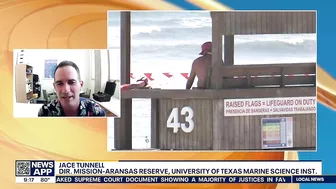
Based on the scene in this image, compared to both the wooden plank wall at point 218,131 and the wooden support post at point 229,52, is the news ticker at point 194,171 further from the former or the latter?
the wooden support post at point 229,52

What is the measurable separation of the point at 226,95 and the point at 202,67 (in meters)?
0.25

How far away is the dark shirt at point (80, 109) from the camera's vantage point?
3246 mm

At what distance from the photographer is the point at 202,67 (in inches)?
127

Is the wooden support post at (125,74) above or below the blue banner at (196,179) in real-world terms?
above

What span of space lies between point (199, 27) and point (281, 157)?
3.42 ft

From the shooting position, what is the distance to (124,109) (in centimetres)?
321

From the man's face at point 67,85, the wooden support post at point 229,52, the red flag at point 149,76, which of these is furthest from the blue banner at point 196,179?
the wooden support post at point 229,52

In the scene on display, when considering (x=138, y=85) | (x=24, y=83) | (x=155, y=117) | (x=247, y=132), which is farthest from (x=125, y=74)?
(x=247, y=132)

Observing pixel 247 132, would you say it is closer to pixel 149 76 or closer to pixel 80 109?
pixel 149 76

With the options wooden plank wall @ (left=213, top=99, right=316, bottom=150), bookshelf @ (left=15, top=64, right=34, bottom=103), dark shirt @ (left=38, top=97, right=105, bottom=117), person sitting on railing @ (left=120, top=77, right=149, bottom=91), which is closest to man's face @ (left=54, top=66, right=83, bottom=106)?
dark shirt @ (left=38, top=97, right=105, bottom=117)

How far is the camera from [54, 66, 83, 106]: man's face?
3238 millimetres

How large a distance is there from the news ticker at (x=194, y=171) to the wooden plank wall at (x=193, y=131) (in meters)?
0.13

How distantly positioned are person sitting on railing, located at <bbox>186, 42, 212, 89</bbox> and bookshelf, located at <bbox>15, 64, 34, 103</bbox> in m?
1.05

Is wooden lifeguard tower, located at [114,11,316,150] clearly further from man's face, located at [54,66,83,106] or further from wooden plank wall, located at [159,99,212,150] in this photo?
man's face, located at [54,66,83,106]
